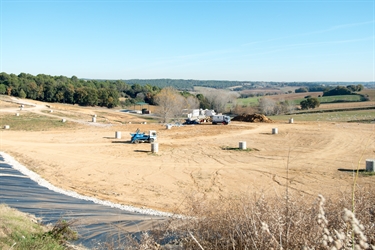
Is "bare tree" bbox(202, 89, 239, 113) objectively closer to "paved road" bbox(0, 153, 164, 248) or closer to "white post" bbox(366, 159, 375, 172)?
"white post" bbox(366, 159, 375, 172)

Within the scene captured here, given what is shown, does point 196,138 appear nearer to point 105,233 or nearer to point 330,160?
point 330,160

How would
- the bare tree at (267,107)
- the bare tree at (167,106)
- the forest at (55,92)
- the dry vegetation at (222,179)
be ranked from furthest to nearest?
1. the forest at (55,92)
2. the bare tree at (267,107)
3. the bare tree at (167,106)
4. the dry vegetation at (222,179)

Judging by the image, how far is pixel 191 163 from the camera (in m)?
21.2

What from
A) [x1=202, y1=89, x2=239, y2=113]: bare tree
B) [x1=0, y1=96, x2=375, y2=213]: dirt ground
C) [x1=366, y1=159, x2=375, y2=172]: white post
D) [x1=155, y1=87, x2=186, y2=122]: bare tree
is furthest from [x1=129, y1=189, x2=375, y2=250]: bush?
[x1=202, y1=89, x2=239, y2=113]: bare tree

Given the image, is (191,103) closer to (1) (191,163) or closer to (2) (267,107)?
(2) (267,107)

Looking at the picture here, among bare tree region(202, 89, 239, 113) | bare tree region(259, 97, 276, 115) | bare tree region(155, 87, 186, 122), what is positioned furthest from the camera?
bare tree region(202, 89, 239, 113)

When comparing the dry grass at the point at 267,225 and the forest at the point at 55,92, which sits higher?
the forest at the point at 55,92

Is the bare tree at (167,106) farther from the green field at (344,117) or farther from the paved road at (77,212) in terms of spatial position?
the paved road at (77,212)

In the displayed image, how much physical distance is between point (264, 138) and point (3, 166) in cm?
1966

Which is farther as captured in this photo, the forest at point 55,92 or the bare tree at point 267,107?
the forest at point 55,92

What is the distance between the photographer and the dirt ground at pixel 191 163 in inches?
606

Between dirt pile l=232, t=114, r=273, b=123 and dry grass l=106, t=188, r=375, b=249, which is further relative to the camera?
dirt pile l=232, t=114, r=273, b=123

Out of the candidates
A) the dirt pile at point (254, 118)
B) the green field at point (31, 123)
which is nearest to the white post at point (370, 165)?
the dirt pile at point (254, 118)

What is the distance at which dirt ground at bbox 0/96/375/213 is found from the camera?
15398 mm
